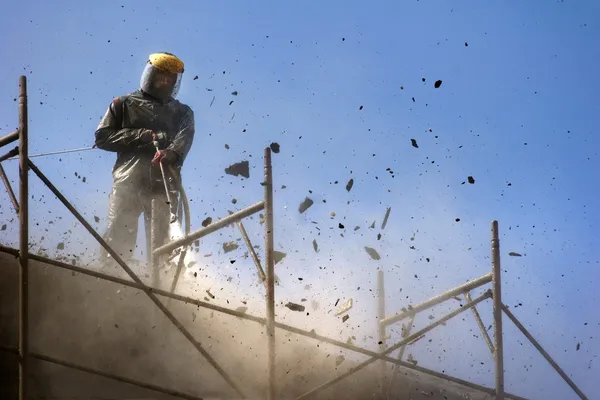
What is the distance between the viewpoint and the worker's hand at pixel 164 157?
11.1 m

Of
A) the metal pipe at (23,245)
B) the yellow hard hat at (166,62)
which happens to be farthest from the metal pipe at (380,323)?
the metal pipe at (23,245)

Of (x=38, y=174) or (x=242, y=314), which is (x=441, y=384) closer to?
(x=242, y=314)

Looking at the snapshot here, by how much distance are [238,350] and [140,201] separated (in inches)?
92.0

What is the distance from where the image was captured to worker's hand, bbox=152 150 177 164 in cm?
1106

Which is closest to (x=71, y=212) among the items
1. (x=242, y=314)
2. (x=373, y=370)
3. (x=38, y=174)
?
(x=38, y=174)

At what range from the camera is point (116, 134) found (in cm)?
1129

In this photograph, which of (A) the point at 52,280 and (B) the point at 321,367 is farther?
(B) the point at 321,367

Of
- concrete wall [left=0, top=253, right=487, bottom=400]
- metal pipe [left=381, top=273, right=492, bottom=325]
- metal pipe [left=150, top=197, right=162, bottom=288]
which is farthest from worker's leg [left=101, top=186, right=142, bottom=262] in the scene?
metal pipe [left=381, top=273, right=492, bottom=325]

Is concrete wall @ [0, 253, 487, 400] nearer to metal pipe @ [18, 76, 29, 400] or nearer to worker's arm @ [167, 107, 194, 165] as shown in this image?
metal pipe @ [18, 76, 29, 400]

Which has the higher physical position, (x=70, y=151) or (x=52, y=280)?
(x=70, y=151)

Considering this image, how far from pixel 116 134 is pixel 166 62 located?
3.77ft

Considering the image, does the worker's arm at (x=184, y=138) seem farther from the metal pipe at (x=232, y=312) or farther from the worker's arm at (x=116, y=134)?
the metal pipe at (x=232, y=312)

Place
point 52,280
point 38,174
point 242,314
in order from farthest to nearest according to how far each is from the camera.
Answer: point 52,280, point 242,314, point 38,174

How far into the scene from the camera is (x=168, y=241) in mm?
11469
